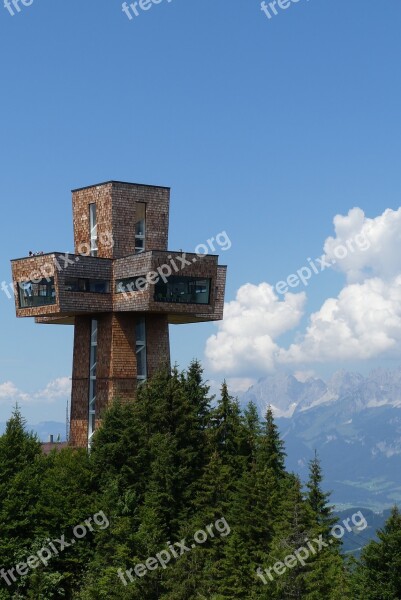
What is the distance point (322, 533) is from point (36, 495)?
19.6m

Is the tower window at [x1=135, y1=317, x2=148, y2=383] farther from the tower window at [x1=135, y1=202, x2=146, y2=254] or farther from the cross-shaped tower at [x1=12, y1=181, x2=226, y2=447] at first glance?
the tower window at [x1=135, y1=202, x2=146, y2=254]

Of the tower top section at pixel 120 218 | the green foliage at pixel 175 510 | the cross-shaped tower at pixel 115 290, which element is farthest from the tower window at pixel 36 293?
the green foliage at pixel 175 510

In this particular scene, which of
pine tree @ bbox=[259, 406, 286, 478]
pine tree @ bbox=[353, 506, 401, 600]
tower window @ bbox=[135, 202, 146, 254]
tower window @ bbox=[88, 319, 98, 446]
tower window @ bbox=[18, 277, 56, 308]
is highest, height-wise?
tower window @ bbox=[135, 202, 146, 254]

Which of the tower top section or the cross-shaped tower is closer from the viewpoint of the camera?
the cross-shaped tower

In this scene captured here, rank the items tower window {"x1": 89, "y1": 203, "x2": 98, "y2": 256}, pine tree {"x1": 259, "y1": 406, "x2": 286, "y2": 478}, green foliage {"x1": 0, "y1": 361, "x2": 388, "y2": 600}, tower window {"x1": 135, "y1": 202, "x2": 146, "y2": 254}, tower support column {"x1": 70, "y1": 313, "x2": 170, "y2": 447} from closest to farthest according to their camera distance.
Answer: green foliage {"x1": 0, "y1": 361, "x2": 388, "y2": 600}
pine tree {"x1": 259, "y1": 406, "x2": 286, "y2": 478}
tower support column {"x1": 70, "y1": 313, "x2": 170, "y2": 447}
tower window {"x1": 135, "y1": 202, "x2": 146, "y2": 254}
tower window {"x1": 89, "y1": 203, "x2": 98, "y2": 256}

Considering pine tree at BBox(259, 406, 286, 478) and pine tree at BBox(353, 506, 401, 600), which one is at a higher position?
pine tree at BBox(259, 406, 286, 478)

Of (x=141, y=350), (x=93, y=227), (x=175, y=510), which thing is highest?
(x=93, y=227)

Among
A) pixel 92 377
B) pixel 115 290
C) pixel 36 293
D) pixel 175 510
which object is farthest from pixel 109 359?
pixel 175 510

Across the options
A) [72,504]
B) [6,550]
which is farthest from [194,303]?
[6,550]

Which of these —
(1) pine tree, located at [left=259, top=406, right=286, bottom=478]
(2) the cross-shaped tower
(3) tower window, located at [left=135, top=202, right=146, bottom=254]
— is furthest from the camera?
(3) tower window, located at [left=135, top=202, right=146, bottom=254]

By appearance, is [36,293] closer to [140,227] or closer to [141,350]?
[141,350]

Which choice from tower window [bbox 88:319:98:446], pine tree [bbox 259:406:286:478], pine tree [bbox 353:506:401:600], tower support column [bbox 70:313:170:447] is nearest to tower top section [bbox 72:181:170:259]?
tower support column [bbox 70:313:170:447]

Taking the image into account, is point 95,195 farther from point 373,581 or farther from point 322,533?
point 373,581

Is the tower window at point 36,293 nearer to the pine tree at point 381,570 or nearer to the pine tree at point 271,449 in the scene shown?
the pine tree at point 271,449
